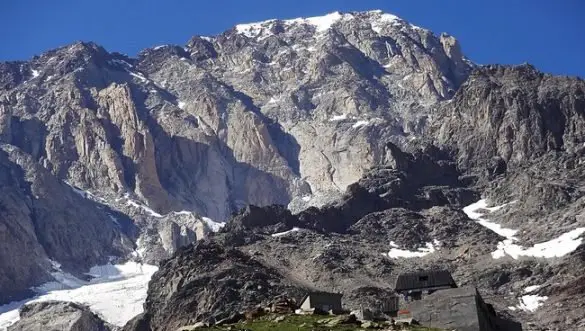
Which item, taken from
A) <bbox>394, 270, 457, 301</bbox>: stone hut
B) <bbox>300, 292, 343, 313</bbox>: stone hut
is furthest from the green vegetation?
<bbox>394, 270, 457, 301</bbox>: stone hut

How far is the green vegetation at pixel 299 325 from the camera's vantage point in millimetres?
70312

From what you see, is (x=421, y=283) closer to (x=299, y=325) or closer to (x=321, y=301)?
(x=321, y=301)

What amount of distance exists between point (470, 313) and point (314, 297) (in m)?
26.5

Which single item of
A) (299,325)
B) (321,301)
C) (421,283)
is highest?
(421,283)

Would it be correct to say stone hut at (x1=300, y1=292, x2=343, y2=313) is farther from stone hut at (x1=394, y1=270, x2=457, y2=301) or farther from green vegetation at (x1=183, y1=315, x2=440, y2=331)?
green vegetation at (x1=183, y1=315, x2=440, y2=331)

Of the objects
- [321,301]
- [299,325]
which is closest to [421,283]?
[321,301]

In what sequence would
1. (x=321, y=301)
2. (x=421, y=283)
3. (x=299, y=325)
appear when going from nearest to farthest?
(x=299, y=325) < (x=321, y=301) < (x=421, y=283)

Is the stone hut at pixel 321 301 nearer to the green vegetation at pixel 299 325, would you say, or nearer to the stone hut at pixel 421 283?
the stone hut at pixel 421 283

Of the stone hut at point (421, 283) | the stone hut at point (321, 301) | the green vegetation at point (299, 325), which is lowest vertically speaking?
the green vegetation at point (299, 325)

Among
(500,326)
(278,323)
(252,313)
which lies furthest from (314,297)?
(278,323)

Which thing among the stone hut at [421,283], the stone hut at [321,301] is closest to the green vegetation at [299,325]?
the stone hut at [321,301]

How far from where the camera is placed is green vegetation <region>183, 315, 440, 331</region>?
7031 centimetres

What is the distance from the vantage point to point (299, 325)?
72375 mm

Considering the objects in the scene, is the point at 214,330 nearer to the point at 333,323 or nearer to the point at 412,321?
the point at 333,323
